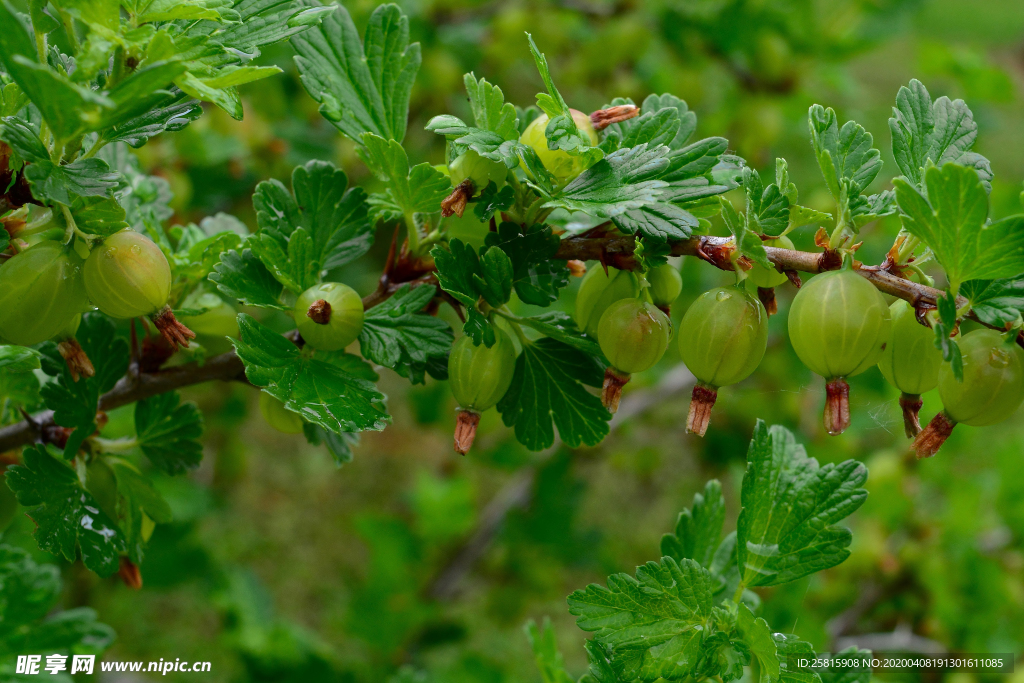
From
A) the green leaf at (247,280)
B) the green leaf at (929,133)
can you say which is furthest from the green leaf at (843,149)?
the green leaf at (247,280)

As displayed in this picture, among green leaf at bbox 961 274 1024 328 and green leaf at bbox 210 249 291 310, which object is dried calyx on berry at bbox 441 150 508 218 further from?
green leaf at bbox 961 274 1024 328

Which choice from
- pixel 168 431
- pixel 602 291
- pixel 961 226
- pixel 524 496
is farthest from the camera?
pixel 524 496

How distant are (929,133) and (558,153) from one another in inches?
8.5

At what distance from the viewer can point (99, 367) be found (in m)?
0.56

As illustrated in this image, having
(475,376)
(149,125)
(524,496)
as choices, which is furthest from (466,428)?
(524,496)

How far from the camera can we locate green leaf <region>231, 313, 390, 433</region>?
43 cm

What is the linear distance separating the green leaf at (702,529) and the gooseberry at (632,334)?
0.53ft

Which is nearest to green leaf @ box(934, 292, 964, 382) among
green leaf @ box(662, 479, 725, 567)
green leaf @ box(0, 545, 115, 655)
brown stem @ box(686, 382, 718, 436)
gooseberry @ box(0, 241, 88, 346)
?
brown stem @ box(686, 382, 718, 436)

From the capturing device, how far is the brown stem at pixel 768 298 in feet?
1.59

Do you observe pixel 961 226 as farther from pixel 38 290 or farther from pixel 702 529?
pixel 38 290

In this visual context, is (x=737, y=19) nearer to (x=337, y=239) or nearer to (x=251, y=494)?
(x=337, y=239)

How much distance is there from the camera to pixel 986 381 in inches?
14.7

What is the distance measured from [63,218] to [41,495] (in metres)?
0.19

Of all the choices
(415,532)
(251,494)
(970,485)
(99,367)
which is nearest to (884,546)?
(970,485)
